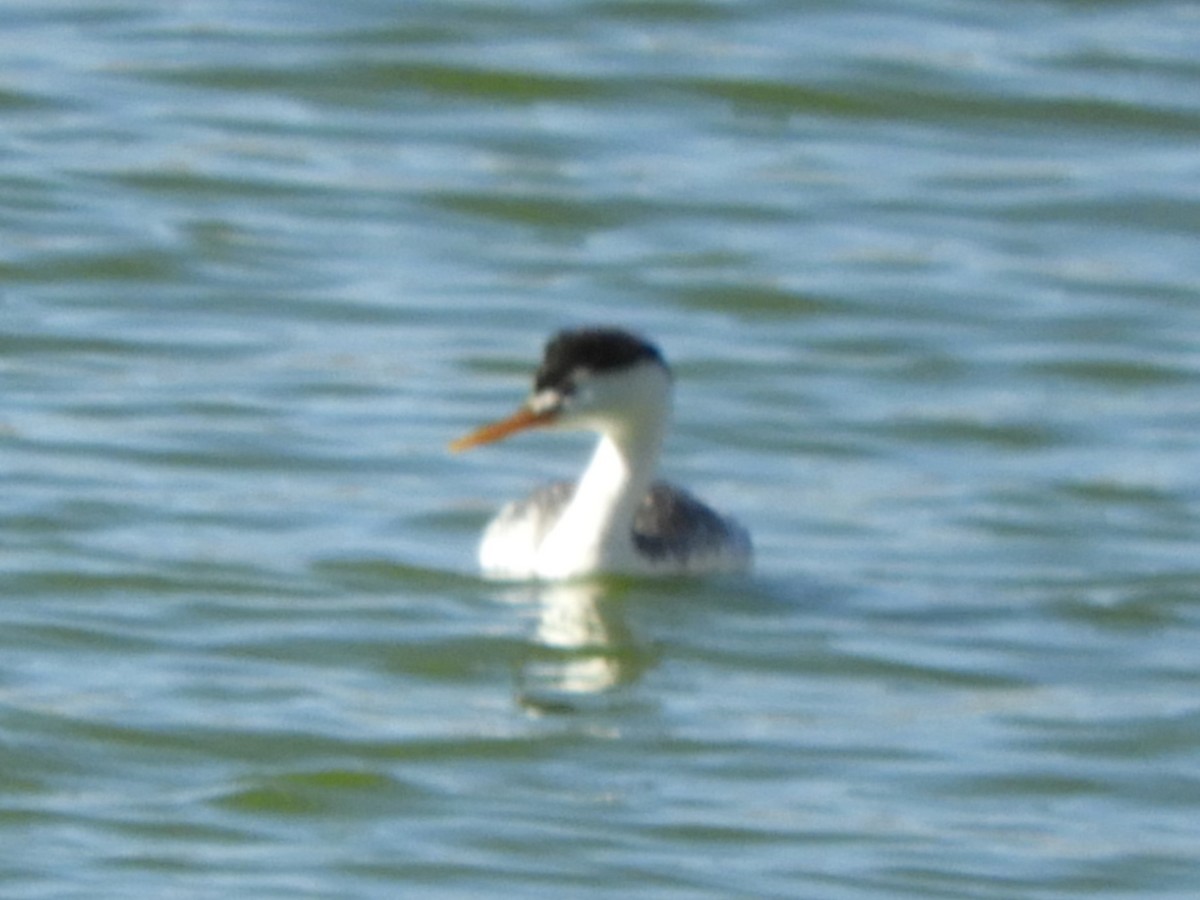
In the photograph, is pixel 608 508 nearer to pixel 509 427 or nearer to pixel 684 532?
pixel 684 532

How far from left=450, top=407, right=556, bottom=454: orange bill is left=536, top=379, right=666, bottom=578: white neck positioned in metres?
0.31

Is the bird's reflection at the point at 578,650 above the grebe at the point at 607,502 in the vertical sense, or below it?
below

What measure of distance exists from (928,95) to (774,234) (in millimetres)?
2728

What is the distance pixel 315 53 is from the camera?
20531mm

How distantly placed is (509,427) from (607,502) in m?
0.52

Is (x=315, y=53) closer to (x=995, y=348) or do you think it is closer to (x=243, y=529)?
(x=995, y=348)

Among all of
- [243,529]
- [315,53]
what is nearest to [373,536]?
[243,529]

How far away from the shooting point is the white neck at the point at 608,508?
13.4 meters

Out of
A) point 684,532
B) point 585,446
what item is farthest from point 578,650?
point 585,446

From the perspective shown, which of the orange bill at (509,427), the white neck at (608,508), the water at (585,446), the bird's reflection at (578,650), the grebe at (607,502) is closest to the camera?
the water at (585,446)

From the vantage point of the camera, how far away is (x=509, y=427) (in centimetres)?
1316

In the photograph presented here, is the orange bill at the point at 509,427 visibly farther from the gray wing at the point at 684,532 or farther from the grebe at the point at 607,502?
the gray wing at the point at 684,532

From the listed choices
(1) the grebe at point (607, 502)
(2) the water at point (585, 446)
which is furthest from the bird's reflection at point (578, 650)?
(1) the grebe at point (607, 502)

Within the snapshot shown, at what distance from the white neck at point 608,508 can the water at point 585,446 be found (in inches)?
8.0
